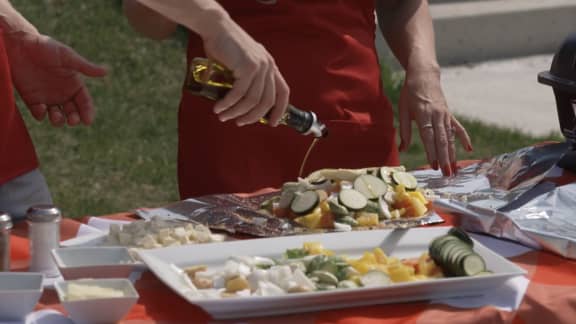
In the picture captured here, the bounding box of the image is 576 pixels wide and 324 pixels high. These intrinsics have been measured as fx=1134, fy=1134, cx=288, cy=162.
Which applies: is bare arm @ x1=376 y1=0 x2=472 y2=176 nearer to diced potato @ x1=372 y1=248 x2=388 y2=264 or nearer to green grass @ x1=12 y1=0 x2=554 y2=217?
diced potato @ x1=372 y1=248 x2=388 y2=264

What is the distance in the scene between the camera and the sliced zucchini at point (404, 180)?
235 centimetres

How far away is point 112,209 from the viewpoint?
513 cm

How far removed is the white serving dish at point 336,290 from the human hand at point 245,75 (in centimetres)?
24

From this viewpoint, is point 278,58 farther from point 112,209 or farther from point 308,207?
point 112,209

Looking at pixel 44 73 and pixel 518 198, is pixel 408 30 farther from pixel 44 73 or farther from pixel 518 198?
pixel 44 73

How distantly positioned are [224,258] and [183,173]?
3.13 ft

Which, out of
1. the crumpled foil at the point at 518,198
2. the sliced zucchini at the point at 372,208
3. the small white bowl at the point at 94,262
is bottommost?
the crumpled foil at the point at 518,198

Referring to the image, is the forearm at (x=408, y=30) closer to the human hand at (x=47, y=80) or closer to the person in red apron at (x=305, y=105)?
the person in red apron at (x=305, y=105)

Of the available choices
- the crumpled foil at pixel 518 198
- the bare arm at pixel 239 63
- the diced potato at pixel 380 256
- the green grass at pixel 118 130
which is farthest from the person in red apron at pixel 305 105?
the green grass at pixel 118 130

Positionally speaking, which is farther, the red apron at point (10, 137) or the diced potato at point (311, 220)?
the red apron at point (10, 137)

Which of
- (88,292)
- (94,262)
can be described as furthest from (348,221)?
(88,292)

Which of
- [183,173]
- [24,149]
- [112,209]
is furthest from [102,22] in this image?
[24,149]

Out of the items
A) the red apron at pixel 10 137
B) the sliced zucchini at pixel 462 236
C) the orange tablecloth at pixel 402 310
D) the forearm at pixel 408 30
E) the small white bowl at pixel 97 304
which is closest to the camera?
the small white bowl at pixel 97 304

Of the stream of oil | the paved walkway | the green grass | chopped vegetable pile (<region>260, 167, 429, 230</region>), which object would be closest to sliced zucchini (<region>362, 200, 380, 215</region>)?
chopped vegetable pile (<region>260, 167, 429, 230</region>)
